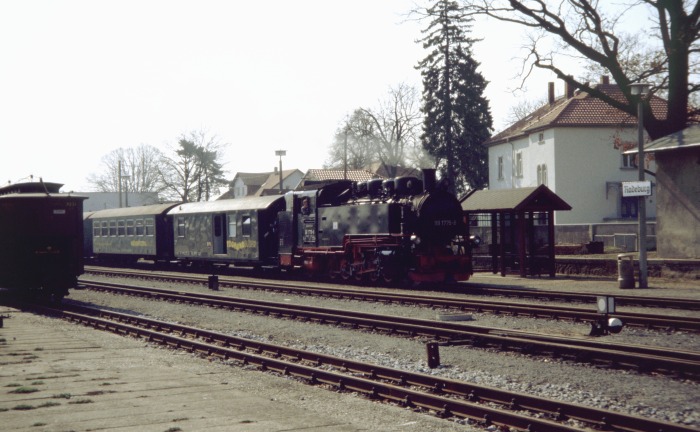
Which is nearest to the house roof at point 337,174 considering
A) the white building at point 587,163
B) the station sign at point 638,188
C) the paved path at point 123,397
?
the white building at point 587,163

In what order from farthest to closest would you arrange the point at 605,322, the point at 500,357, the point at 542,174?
the point at 542,174
the point at 605,322
the point at 500,357

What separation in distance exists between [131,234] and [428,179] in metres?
21.3

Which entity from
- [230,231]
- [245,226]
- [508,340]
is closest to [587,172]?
[230,231]

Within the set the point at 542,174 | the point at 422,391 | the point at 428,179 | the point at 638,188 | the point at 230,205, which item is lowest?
the point at 422,391

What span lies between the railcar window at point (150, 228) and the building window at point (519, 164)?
30.3 meters

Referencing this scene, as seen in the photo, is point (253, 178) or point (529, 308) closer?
point (529, 308)

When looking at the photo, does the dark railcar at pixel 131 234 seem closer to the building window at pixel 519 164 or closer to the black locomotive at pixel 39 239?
the black locomotive at pixel 39 239

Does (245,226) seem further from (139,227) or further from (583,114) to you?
(583,114)

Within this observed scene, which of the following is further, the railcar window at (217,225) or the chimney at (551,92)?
the chimney at (551,92)

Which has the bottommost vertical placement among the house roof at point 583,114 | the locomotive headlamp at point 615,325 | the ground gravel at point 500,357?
the ground gravel at point 500,357

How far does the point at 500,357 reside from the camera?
10938 mm

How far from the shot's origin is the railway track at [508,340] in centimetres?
948

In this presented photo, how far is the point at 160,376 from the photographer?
982 cm

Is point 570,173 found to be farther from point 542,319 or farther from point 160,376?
point 160,376
